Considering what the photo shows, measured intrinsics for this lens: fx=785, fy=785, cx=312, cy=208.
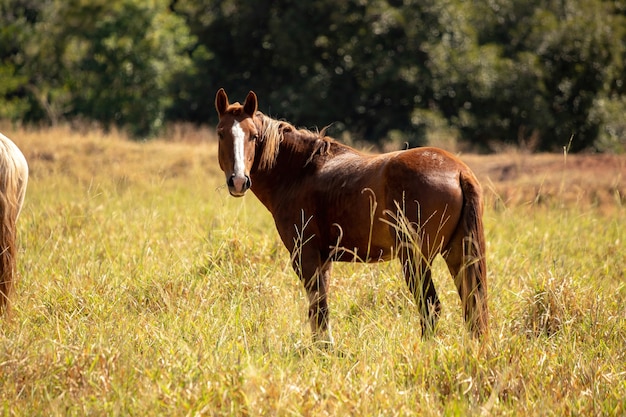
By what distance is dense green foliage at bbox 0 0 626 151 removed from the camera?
23.0 metres

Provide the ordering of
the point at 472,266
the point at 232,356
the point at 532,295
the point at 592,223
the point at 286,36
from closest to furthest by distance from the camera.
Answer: the point at 232,356 → the point at 472,266 → the point at 532,295 → the point at 592,223 → the point at 286,36

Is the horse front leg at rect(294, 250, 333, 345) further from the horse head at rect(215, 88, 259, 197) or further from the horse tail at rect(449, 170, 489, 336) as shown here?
the horse tail at rect(449, 170, 489, 336)

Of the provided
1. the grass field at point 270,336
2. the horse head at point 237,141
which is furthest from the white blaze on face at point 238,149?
the grass field at point 270,336

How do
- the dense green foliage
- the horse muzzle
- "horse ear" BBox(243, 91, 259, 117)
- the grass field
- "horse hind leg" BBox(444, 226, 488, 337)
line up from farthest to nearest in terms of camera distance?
1. the dense green foliage
2. "horse ear" BBox(243, 91, 259, 117)
3. the horse muzzle
4. "horse hind leg" BBox(444, 226, 488, 337)
5. the grass field

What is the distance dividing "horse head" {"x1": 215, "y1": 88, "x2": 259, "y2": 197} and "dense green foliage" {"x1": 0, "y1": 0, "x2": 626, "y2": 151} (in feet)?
57.6

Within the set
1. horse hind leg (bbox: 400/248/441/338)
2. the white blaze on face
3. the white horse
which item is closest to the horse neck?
the white blaze on face

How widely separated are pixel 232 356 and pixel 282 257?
8.84 ft

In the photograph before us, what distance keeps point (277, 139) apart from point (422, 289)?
1.59m

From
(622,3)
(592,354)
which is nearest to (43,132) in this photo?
(592,354)

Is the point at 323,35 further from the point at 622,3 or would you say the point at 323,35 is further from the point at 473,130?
the point at 622,3

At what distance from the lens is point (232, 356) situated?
4.03m

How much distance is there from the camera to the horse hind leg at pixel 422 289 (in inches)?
185

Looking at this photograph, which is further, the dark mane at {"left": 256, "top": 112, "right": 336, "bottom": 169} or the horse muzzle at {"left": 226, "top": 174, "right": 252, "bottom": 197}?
the dark mane at {"left": 256, "top": 112, "right": 336, "bottom": 169}

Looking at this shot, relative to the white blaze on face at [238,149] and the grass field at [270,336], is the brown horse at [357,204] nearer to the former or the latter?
the white blaze on face at [238,149]
